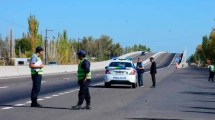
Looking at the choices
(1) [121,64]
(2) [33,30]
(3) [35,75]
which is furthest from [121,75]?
(2) [33,30]

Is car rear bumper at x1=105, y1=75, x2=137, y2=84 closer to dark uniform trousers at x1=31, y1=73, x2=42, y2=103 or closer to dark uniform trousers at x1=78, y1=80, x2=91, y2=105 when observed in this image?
dark uniform trousers at x1=31, y1=73, x2=42, y2=103

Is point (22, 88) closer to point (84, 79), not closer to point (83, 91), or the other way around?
point (84, 79)

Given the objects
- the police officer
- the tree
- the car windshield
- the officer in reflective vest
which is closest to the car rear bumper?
the car windshield

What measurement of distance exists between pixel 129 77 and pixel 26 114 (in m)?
16.0

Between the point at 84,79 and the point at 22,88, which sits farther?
the point at 22,88

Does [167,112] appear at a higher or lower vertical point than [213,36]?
lower

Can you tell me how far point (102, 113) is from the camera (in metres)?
15.5

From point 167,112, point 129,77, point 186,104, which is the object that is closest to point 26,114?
point 167,112

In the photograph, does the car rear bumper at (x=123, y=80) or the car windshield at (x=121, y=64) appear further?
the car windshield at (x=121, y=64)

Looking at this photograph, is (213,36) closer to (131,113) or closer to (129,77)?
(129,77)

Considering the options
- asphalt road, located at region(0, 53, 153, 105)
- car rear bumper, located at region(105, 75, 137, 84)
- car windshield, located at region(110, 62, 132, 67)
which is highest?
car windshield, located at region(110, 62, 132, 67)

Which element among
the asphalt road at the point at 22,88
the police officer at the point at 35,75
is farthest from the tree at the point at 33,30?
the police officer at the point at 35,75

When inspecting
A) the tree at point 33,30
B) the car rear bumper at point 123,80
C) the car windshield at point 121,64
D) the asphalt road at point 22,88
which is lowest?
the asphalt road at point 22,88

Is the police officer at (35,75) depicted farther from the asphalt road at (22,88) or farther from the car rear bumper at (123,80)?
the car rear bumper at (123,80)
